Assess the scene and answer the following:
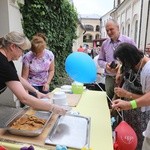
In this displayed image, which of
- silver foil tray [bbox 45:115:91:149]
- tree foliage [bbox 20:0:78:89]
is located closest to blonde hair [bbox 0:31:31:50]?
silver foil tray [bbox 45:115:91:149]

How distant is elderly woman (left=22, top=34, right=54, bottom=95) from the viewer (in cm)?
291

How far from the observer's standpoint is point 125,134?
183 centimetres

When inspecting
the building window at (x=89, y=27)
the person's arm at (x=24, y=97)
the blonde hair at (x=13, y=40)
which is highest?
the building window at (x=89, y=27)

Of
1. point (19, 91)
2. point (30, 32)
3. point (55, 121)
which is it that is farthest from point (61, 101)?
point (30, 32)

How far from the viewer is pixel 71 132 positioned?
1677 millimetres

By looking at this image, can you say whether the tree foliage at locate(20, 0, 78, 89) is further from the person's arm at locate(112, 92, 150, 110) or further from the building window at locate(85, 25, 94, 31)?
the building window at locate(85, 25, 94, 31)

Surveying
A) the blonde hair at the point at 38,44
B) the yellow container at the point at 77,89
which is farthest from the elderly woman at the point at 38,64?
the yellow container at the point at 77,89

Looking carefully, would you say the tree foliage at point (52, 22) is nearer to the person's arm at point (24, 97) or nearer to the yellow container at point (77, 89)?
the yellow container at point (77, 89)

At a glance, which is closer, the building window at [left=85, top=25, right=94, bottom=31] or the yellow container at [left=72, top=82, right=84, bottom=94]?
the yellow container at [left=72, top=82, right=84, bottom=94]

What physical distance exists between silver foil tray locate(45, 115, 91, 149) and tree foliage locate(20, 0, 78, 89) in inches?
130

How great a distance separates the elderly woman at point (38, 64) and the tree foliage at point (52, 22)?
6.39ft

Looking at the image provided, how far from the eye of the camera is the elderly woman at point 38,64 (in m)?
2.91

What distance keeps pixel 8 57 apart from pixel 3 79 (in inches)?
8.1

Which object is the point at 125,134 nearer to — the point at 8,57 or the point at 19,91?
the point at 19,91
